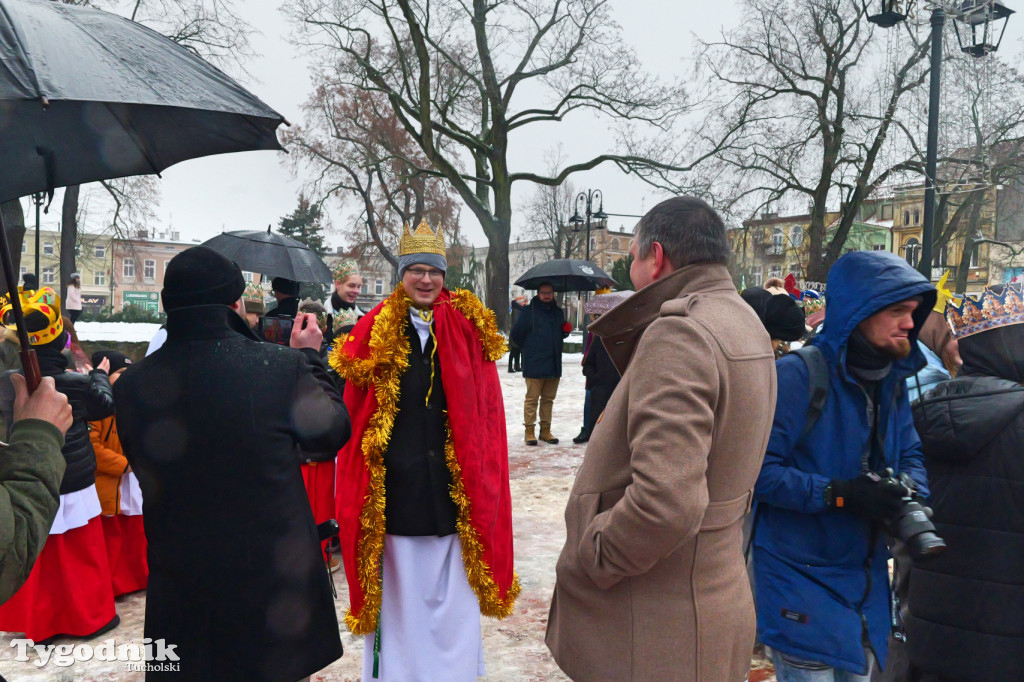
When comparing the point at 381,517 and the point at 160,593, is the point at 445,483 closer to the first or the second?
the point at 381,517

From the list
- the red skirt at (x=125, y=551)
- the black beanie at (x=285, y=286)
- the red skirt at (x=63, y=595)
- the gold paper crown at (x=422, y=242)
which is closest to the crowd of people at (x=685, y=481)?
the gold paper crown at (x=422, y=242)

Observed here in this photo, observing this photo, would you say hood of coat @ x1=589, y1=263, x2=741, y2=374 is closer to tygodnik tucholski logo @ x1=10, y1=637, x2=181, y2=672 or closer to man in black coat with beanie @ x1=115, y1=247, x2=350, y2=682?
man in black coat with beanie @ x1=115, y1=247, x2=350, y2=682

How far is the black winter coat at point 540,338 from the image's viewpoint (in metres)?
10.4

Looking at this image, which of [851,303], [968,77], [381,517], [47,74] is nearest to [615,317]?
[851,303]

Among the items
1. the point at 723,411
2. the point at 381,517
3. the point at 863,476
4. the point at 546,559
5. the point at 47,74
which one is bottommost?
the point at 546,559

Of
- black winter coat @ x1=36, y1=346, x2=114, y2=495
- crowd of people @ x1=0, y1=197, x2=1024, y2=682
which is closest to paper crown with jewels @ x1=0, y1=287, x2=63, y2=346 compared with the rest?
black winter coat @ x1=36, y1=346, x2=114, y2=495

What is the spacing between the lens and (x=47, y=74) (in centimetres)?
174

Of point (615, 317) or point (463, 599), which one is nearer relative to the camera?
point (615, 317)

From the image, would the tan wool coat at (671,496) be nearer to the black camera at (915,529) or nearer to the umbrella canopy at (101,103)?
the black camera at (915,529)

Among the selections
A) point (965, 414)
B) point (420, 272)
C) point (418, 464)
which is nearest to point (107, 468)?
point (418, 464)

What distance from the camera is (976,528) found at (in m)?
2.64

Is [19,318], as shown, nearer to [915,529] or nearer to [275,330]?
[915,529]

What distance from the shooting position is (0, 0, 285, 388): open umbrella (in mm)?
1766

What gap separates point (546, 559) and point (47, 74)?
15.6 feet
